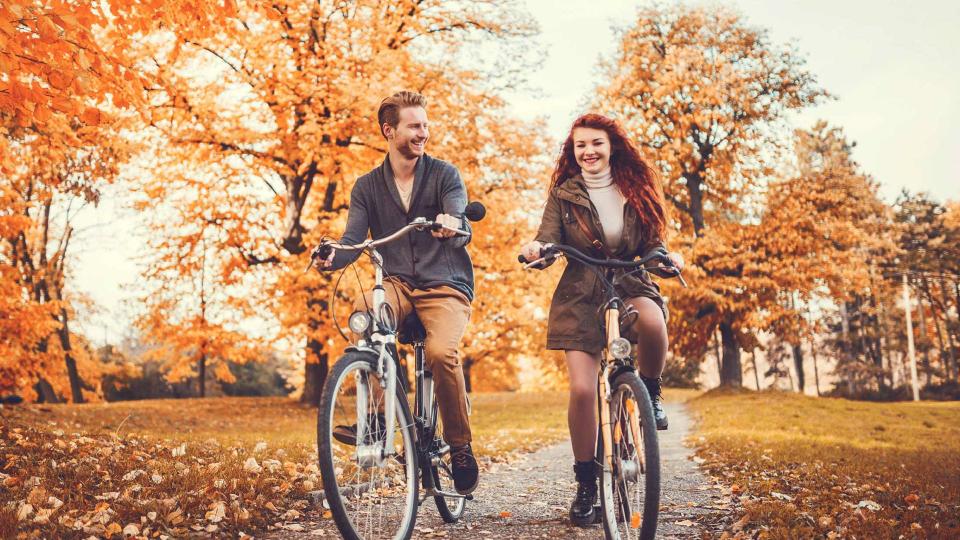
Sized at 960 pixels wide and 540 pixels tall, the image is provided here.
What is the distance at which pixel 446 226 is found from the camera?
11.2ft

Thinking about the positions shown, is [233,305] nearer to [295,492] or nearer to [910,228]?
[295,492]

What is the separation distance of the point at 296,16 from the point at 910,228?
41.3m

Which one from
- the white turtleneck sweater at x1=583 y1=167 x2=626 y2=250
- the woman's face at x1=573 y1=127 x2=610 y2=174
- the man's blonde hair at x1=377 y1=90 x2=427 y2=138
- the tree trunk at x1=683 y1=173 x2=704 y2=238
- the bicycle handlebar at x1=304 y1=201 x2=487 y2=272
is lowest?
the bicycle handlebar at x1=304 y1=201 x2=487 y2=272

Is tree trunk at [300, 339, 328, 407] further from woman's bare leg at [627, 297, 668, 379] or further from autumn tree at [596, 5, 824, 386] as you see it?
woman's bare leg at [627, 297, 668, 379]

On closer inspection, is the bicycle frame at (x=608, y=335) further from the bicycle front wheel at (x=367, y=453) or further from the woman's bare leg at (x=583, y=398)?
the bicycle front wheel at (x=367, y=453)

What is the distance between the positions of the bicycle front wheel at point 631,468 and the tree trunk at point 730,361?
1947 cm

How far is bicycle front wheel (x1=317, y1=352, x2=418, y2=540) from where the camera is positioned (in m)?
2.88

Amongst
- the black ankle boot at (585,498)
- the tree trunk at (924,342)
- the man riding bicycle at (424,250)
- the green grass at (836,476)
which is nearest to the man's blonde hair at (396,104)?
the man riding bicycle at (424,250)

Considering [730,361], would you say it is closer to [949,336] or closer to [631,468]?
[631,468]

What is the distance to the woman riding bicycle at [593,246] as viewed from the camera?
3.70 metres

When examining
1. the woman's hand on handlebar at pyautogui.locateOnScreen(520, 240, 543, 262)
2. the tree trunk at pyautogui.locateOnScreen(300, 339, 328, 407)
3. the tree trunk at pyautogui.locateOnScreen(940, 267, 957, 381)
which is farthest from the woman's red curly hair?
the tree trunk at pyautogui.locateOnScreen(940, 267, 957, 381)

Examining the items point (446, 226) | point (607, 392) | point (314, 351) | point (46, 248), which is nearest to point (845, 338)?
point (314, 351)

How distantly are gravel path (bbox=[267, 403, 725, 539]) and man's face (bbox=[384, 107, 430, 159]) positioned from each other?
78.9 inches

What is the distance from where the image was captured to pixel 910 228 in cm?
4341
